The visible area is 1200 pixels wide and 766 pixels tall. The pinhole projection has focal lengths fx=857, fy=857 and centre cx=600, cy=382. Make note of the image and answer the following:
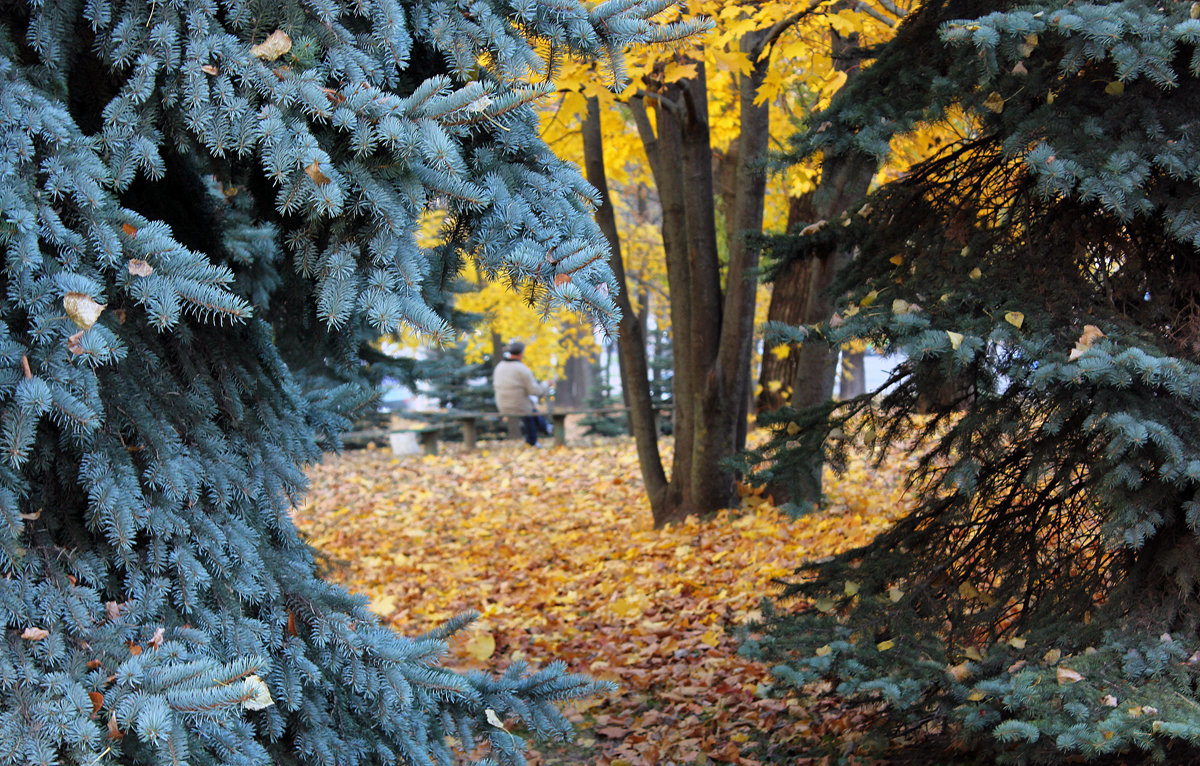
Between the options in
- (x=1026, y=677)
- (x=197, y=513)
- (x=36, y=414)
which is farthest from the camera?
(x=1026, y=677)

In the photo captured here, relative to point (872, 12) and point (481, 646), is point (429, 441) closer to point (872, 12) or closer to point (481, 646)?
point (481, 646)

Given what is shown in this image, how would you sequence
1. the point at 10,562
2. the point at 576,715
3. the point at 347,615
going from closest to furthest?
the point at 10,562, the point at 347,615, the point at 576,715

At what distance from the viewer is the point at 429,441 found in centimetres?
1358

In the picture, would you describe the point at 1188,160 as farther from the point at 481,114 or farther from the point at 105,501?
the point at 105,501

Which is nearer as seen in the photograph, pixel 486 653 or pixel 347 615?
pixel 347 615

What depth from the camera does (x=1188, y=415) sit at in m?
2.74

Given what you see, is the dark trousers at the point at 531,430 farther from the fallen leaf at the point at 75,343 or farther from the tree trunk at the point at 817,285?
the fallen leaf at the point at 75,343

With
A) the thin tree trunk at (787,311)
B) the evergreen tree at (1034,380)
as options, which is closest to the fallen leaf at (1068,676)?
the evergreen tree at (1034,380)

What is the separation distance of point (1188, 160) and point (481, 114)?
92.8 inches

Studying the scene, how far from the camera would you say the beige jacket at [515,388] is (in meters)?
13.3

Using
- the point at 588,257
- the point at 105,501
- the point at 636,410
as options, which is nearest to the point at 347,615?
the point at 105,501

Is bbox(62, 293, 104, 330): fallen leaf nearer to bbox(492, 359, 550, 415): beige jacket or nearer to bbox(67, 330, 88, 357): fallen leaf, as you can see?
bbox(67, 330, 88, 357): fallen leaf

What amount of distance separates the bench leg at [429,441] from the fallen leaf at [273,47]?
11659mm

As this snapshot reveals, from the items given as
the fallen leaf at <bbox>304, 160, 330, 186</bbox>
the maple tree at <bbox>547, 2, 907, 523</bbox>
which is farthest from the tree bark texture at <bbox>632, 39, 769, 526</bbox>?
the fallen leaf at <bbox>304, 160, 330, 186</bbox>
